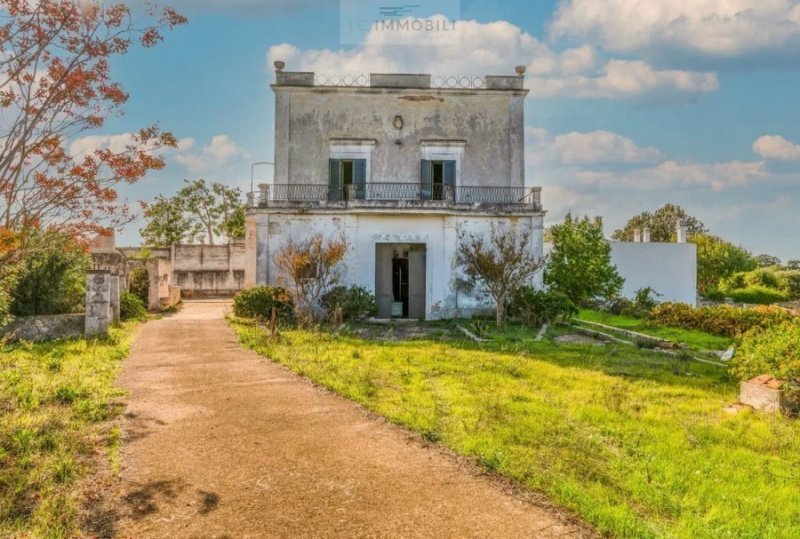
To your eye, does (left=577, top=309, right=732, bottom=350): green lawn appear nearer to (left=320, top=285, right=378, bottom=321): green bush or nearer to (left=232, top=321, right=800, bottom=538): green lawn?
(left=232, top=321, right=800, bottom=538): green lawn

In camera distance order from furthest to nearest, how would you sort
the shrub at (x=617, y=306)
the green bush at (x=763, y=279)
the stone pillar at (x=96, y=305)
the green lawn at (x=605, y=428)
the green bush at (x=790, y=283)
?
1. the green bush at (x=763, y=279)
2. the green bush at (x=790, y=283)
3. the shrub at (x=617, y=306)
4. the stone pillar at (x=96, y=305)
5. the green lawn at (x=605, y=428)

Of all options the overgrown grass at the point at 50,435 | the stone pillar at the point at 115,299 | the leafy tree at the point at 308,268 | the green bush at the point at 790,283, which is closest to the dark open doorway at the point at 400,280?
the leafy tree at the point at 308,268

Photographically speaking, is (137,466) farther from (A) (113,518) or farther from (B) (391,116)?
(B) (391,116)

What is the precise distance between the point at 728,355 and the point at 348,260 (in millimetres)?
11560

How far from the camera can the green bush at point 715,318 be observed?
17297 mm

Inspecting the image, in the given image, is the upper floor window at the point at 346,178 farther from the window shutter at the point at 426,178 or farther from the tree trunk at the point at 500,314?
the tree trunk at the point at 500,314

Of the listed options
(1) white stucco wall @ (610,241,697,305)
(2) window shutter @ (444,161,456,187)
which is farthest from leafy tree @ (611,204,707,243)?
(2) window shutter @ (444,161,456,187)

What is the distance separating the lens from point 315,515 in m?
4.43

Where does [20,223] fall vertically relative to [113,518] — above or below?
above

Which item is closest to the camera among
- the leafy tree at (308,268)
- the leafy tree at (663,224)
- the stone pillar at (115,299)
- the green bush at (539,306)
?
the stone pillar at (115,299)

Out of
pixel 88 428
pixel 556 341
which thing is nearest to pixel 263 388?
pixel 88 428

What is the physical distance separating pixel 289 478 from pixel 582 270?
73.3 feet

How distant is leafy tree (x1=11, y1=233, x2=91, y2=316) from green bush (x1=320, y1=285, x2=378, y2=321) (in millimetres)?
6961

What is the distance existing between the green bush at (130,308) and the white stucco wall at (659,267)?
74.5 feet
